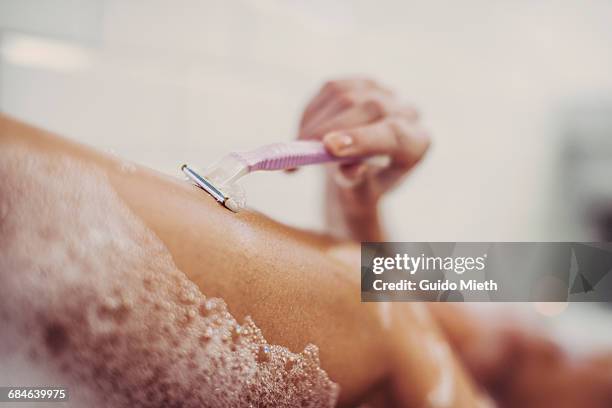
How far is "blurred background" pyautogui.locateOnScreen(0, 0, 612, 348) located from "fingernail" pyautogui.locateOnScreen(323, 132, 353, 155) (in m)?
0.09

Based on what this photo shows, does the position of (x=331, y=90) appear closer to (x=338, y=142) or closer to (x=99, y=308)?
(x=338, y=142)

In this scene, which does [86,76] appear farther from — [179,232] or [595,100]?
[595,100]

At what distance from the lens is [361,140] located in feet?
1.84

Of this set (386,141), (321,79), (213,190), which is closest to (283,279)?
(213,190)

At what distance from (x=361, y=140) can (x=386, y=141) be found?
0.14 feet

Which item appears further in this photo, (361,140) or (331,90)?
(331,90)

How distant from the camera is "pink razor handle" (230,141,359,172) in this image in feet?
1.59

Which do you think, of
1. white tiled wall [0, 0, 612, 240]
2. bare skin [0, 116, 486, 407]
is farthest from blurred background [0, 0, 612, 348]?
bare skin [0, 116, 486, 407]

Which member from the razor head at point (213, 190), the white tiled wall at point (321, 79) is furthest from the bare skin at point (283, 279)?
the white tiled wall at point (321, 79)

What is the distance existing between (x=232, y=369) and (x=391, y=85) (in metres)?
0.45

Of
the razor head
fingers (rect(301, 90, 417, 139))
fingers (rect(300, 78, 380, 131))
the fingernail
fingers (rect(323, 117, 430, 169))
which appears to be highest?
fingers (rect(300, 78, 380, 131))

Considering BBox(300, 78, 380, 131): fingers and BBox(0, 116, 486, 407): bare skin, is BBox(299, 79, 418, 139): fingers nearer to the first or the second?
BBox(300, 78, 380, 131): fingers

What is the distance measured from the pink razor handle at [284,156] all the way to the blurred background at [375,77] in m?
0.08

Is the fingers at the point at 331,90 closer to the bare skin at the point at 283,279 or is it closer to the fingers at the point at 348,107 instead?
the fingers at the point at 348,107
